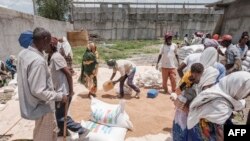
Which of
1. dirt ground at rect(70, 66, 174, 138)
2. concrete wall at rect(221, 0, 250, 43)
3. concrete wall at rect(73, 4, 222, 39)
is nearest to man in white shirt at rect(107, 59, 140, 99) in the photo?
dirt ground at rect(70, 66, 174, 138)

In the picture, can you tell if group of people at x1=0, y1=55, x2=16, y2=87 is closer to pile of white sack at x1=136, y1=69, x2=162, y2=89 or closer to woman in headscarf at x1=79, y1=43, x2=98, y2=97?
woman in headscarf at x1=79, y1=43, x2=98, y2=97

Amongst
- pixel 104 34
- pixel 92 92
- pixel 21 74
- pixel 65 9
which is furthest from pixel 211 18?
pixel 21 74

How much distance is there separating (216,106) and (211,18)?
90.3 feet

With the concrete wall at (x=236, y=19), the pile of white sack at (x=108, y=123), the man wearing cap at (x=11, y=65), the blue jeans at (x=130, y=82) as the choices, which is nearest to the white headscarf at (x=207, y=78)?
the pile of white sack at (x=108, y=123)

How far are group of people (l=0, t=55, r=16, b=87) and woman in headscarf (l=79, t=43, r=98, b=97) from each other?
10.6ft

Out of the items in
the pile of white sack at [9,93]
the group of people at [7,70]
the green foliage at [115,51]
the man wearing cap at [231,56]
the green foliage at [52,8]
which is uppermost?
the green foliage at [52,8]

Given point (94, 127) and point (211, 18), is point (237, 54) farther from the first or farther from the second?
point (211, 18)

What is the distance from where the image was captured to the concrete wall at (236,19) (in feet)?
37.3

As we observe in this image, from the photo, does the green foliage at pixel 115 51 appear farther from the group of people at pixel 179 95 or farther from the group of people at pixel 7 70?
the group of people at pixel 179 95

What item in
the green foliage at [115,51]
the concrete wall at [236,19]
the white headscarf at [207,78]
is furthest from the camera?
the green foliage at [115,51]

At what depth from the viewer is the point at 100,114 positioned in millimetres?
4988

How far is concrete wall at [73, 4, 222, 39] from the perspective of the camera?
94.9 feet

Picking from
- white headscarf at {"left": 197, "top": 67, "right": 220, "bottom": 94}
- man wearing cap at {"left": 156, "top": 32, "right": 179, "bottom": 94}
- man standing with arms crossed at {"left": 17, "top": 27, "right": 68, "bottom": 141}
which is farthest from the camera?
man wearing cap at {"left": 156, "top": 32, "right": 179, "bottom": 94}

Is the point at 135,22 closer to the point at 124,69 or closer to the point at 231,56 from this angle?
the point at 124,69
